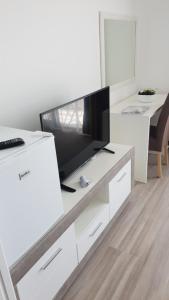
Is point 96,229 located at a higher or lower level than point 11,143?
lower

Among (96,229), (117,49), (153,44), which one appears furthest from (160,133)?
(153,44)

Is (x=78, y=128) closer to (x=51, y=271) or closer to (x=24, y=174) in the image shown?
(x=24, y=174)

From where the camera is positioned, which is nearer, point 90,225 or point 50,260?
point 50,260

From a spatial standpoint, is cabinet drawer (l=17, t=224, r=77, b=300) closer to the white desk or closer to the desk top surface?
the white desk

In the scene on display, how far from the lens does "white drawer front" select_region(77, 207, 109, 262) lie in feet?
5.16

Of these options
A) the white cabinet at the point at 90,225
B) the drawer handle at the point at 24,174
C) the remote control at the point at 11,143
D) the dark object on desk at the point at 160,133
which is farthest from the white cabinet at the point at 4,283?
the dark object on desk at the point at 160,133

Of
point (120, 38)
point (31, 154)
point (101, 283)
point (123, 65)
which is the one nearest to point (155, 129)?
point (123, 65)

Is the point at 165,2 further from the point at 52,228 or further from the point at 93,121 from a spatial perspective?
the point at 52,228

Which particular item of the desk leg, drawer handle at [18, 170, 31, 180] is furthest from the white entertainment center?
the desk leg

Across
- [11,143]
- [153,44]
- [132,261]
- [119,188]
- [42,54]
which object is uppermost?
[153,44]

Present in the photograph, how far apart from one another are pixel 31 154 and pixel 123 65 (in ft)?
7.62

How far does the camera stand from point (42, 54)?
66.7 inches

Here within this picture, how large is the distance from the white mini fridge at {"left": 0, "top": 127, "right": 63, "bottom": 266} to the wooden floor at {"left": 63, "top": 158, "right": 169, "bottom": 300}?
643 mm

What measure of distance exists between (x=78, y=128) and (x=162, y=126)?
1.14m
